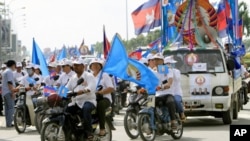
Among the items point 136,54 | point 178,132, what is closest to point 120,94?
point 136,54

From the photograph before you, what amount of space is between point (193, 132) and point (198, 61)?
2.17 metres

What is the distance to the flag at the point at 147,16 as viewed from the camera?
78.1ft

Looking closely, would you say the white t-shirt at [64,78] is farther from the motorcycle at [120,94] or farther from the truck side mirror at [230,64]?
the motorcycle at [120,94]

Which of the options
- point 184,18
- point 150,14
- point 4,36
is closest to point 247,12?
point 4,36

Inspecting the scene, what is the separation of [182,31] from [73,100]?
21.8 feet

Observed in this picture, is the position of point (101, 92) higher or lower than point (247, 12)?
lower

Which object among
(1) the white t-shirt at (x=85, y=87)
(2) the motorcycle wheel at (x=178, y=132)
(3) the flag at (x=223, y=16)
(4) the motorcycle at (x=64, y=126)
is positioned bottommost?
(2) the motorcycle wheel at (x=178, y=132)

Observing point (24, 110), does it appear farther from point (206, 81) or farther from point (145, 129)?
point (206, 81)

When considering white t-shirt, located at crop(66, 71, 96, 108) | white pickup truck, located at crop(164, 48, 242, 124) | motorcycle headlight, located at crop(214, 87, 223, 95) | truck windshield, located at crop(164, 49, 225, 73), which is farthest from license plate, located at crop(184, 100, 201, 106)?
white t-shirt, located at crop(66, 71, 96, 108)

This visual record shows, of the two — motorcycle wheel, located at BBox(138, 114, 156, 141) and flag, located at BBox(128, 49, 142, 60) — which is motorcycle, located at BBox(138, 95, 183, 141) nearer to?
motorcycle wheel, located at BBox(138, 114, 156, 141)

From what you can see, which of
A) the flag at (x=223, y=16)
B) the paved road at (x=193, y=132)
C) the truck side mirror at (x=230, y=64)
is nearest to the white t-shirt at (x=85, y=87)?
the paved road at (x=193, y=132)

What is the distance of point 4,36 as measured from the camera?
9088cm

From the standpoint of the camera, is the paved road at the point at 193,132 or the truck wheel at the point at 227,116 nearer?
the paved road at the point at 193,132

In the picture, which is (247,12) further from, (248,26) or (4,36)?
(4,36)
